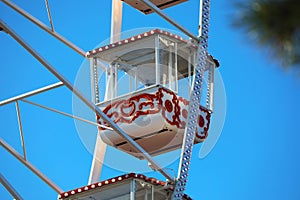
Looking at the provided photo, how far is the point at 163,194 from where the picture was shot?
51.9 feet

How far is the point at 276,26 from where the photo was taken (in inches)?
38.9

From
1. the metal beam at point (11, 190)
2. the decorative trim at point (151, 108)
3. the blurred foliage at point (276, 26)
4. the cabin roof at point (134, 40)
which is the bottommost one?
the blurred foliage at point (276, 26)

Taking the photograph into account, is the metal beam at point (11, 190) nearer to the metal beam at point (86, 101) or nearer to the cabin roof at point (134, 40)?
the metal beam at point (86, 101)

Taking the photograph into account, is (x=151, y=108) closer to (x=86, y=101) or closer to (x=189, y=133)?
(x=189, y=133)

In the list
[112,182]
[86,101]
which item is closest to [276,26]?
[86,101]

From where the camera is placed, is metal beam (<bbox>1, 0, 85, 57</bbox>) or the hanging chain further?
metal beam (<bbox>1, 0, 85, 57</bbox>)

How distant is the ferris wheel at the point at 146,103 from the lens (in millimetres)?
15680

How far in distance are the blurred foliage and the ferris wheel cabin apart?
14.6 m

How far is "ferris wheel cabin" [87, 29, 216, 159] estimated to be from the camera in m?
15.8

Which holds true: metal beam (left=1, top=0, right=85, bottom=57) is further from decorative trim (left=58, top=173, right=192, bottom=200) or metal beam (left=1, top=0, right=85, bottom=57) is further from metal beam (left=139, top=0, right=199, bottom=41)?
decorative trim (left=58, top=173, right=192, bottom=200)

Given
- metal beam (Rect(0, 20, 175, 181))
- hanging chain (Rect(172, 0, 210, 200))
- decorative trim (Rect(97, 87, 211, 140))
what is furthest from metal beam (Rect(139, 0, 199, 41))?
metal beam (Rect(0, 20, 175, 181))

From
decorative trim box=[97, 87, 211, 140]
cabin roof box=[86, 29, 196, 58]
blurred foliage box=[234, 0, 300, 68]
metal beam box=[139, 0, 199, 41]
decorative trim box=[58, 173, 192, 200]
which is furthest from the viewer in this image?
cabin roof box=[86, 29, 196, 58]

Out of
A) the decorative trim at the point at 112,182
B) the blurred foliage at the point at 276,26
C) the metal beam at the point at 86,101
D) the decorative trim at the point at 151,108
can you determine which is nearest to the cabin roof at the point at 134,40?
the decorative trim at the point at 151,108

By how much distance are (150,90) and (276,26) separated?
14.8 metres
